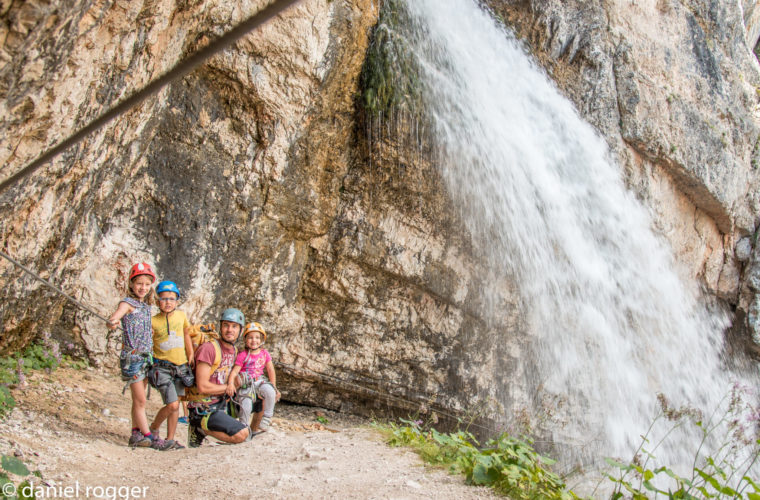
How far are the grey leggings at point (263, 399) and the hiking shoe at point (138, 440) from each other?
2.31 ft

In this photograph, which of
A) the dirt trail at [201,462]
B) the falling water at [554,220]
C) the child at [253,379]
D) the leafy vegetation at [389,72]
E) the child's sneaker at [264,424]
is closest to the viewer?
the dirt trail at [201,462]

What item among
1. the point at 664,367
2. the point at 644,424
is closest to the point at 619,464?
the point at 644,424

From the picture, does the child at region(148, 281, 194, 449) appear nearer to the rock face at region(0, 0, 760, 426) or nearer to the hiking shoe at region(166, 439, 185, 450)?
the hiking shoe at region(166, 439, 185, 450)

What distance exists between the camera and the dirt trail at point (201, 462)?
3084mm

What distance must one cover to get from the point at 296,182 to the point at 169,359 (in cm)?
325

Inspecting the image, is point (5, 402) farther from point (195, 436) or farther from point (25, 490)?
point (25, 490)

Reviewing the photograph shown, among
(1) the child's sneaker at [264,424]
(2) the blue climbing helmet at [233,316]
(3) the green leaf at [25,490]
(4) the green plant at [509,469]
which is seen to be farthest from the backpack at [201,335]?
(4) the green plant at [509,469]

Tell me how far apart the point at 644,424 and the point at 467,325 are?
345cm

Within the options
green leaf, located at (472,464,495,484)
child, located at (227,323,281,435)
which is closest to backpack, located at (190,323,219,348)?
child, located at (227,323,281,435)

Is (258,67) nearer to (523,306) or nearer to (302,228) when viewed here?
(302,228)

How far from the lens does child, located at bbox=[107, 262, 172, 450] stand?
12.7 ft

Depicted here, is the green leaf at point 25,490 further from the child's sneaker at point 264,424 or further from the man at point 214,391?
the child's sneaker at point 264,424

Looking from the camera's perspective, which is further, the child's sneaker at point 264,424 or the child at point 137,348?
the child's sneaker at point 264,424

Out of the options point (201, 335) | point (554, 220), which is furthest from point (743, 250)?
point (201, 335)
